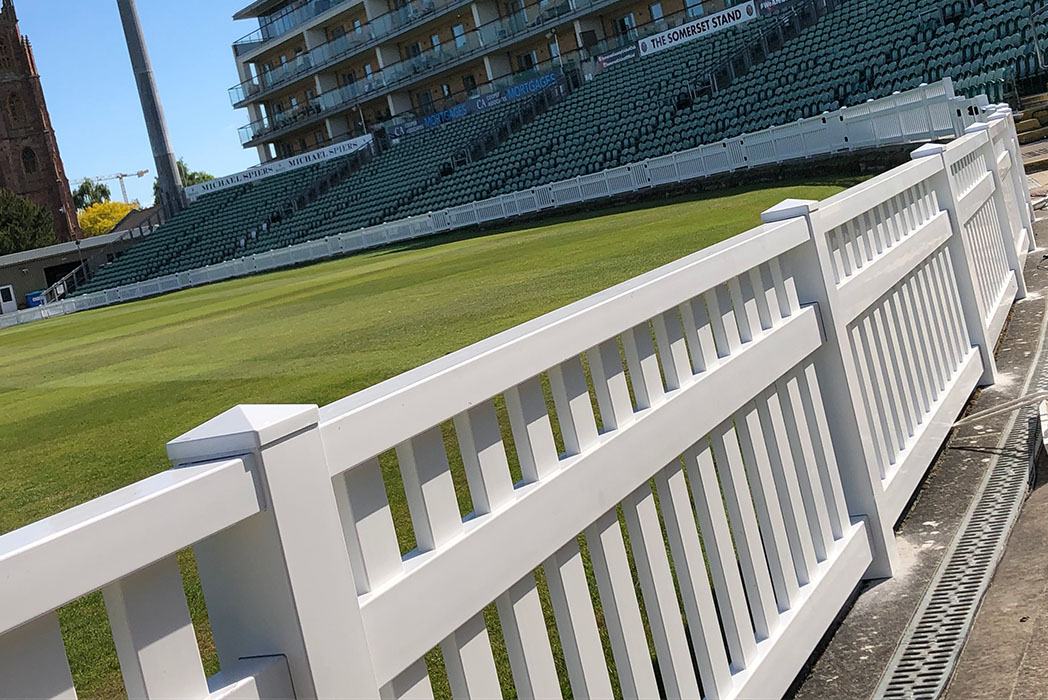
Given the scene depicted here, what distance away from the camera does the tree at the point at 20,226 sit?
74.6 m

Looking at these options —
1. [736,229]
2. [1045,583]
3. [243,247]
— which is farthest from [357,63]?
[1045,583]

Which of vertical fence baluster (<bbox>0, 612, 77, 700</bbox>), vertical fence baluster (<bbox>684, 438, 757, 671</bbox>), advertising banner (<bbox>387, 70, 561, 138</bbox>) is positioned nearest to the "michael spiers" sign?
advertising banner (<bbox>387, 70, 561, 138</bbox>)

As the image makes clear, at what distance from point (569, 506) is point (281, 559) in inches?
34.4

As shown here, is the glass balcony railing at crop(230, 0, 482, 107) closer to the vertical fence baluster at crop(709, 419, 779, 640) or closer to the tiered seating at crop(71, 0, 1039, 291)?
the tiered seating at crop(71, 0, 1039, 291)

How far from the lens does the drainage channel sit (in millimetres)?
3102

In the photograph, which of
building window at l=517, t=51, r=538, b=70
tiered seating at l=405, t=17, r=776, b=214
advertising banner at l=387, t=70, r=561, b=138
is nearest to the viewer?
tiered seating at l=405, t=17, r=776, b=214

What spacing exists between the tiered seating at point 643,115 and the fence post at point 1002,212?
55.8ft

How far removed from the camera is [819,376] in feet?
12.6

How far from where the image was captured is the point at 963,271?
19.5ft

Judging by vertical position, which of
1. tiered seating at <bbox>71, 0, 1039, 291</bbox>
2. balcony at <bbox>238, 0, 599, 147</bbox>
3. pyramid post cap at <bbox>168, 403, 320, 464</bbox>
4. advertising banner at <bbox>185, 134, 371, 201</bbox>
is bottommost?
pyramid post cap at <bbox>168, 403, 320, 464</bbox>

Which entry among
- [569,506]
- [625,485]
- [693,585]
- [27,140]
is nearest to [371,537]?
[569,506]

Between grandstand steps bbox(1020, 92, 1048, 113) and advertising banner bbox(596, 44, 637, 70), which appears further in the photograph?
advertising banner bbox(596, 44, 637, 70)

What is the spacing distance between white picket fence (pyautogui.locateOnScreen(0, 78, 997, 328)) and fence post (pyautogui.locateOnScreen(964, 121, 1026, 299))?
8.64ft

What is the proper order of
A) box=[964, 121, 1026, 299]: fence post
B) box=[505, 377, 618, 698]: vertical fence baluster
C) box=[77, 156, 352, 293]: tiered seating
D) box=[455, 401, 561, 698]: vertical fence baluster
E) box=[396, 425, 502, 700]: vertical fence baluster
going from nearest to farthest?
box=[396, 425, 502, 700]: vertical fence baluster
box=[455, 401, 561, 698]: vertical fence baluster
box=[505, 377, 618, 698]: vertical fence baluster
box=[964, 121, 1026, 299]: fence post
box=[77, 156, 352, 293]: tiered seating
